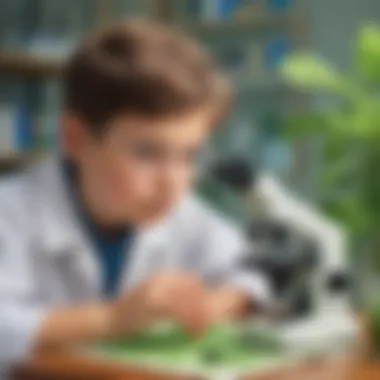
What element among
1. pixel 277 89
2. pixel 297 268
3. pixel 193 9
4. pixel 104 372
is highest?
pixel 193 9

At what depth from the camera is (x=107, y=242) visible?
1.24 metres

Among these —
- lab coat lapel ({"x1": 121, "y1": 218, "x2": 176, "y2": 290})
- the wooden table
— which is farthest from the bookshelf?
the wooden table

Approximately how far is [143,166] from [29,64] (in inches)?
8.4

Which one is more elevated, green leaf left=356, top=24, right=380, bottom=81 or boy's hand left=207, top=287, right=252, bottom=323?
green leaf left=356, top=24, right=380, bottom=81

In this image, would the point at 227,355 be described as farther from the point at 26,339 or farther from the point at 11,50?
the point at 11,50

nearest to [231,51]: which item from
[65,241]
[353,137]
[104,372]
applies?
[353,137]

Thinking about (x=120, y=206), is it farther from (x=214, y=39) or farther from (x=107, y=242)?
(x=214, y=39)

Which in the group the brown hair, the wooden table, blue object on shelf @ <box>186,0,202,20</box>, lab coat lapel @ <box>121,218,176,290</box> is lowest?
the wooden table

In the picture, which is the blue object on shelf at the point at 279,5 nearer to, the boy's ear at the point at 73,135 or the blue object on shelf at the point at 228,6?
the blue object on shelf at the point at 228,6

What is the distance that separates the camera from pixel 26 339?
3.84 feet

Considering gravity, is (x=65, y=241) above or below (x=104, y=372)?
above

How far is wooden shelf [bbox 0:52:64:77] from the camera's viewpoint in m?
1.21

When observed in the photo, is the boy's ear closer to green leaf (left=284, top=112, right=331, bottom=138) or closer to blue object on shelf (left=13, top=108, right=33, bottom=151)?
blue object on shelf (left=13, top=108, right=33, bottom=151)

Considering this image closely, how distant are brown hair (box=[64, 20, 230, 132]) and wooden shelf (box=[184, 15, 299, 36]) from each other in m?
0.03
